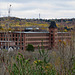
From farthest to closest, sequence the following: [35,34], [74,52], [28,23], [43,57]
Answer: [28,23]
[35,34]
[74,52]
[43,57]

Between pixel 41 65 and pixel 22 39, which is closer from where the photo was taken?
pixel 41 65

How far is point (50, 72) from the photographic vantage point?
14.4 ft

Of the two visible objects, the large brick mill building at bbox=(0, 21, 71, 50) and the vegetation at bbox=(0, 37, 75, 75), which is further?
the large brick mill building at bbox=(0, 21, 71, 50)

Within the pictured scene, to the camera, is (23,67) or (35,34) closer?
(23,67)

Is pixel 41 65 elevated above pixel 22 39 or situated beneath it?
elevated above

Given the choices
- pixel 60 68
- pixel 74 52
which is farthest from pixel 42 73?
pixel 74 52

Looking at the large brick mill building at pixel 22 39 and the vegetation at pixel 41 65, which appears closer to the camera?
the vegetation at pixel 41 65

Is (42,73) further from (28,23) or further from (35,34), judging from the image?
(28,23)

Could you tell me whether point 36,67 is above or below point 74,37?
below

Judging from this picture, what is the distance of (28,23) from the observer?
136625 millimetres

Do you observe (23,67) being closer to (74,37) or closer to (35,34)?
(74,37)

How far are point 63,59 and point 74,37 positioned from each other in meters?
0.61

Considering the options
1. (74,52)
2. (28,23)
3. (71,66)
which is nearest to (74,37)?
(74,52)

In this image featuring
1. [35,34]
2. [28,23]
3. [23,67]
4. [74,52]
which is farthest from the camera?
[28,23]
